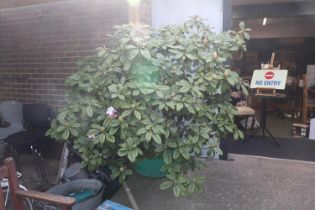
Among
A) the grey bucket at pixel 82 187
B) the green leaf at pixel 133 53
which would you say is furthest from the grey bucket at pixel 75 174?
the green leaf at pixel 133 53

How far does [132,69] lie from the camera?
220 cm

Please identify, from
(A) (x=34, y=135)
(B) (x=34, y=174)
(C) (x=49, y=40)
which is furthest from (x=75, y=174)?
(C) (x=49, y=40)

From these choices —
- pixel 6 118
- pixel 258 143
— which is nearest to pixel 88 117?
pixel 6 118

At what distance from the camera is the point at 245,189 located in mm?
2783

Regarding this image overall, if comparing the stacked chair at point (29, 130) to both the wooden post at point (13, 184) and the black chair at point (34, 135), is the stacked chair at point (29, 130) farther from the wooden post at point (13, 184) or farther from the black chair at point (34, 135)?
the wooden post at point (13, 184)

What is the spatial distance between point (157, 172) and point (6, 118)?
91.4 inches

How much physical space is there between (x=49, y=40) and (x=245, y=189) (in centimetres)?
300

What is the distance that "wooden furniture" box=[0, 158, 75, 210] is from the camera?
5.71 feet

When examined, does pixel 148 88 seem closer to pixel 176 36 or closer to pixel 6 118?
pixel 176 36

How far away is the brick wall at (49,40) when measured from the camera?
3539mm

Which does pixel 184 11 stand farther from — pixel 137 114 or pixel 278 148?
pixel 278 148

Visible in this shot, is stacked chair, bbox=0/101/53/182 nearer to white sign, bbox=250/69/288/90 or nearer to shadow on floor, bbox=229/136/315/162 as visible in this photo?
shadow on floor, bbox=229/136/315/162

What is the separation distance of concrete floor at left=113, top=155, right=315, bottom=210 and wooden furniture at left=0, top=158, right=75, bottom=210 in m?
0.98

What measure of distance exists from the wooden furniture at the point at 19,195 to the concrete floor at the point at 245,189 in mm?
977
